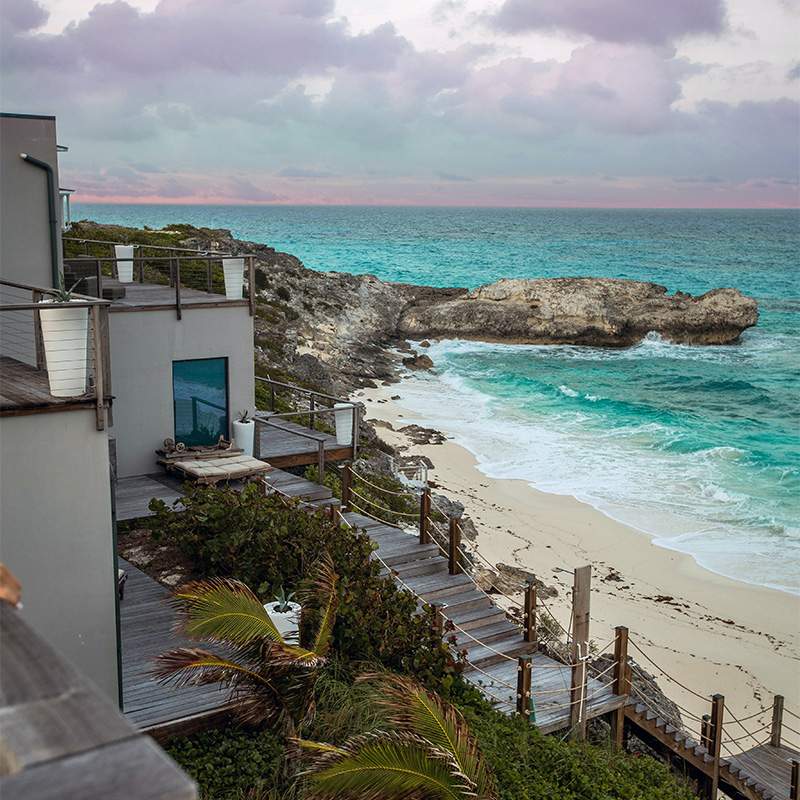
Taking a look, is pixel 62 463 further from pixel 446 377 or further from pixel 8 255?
pixel 446 377

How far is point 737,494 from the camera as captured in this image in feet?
85.4

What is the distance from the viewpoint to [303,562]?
1038cm

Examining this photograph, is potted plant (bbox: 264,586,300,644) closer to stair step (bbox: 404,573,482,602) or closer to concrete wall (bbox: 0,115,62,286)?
stair step (bbox: 404,573,482,602)

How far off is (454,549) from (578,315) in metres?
44.3

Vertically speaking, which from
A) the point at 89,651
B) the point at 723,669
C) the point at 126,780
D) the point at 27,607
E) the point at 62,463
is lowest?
the point at 723,669

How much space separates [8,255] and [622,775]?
10542mm

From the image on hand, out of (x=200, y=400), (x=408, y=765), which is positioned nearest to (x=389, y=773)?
(x=408, y=765)

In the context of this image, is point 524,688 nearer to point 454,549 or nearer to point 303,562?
point 303,562

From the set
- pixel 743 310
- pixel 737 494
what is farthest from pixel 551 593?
pixel 743 310

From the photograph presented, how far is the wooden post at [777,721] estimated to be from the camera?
1253cm

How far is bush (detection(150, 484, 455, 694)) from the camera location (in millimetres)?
9414

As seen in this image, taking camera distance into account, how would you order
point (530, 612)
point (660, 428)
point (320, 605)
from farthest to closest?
1. point (660, 428)
2. point (530, 612)
3. point (320, 605)

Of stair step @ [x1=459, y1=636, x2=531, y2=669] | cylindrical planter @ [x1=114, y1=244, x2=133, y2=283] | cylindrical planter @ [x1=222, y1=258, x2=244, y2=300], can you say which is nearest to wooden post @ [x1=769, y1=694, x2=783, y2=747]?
stair step @ [x1=459, y1=636, x2=531, y2=669]

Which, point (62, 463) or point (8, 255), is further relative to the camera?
point (8, 255)
